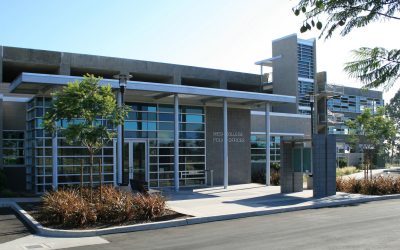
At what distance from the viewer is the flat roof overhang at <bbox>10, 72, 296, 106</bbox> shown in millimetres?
18406

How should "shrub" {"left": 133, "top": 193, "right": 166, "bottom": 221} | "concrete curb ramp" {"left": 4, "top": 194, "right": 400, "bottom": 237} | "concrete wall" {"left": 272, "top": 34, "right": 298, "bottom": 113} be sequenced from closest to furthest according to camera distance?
"concrete curb ramp" {"left": 4, "top": 194, "right": 400, "bottom": 237} → "shrub" {"left": 133, "top": 193, "right": 166, "bottom": 221} → "concrete wall" {"left": 272, "top": 34, "right": 298, "bottom": 113}

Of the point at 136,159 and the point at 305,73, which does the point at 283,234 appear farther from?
the point at 305,73

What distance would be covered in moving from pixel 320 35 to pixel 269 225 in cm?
958

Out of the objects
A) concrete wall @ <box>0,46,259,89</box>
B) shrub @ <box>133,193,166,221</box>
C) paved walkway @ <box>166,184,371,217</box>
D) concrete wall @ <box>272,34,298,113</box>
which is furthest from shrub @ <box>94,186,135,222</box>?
concrete wall @ <box>272,34,298,113</box>

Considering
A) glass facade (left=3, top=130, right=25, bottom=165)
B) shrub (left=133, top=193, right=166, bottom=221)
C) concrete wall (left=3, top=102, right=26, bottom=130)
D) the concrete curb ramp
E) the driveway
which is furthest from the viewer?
concrete wall (left=3, top=102, right=26, bottom=130)

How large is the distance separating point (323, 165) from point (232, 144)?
25.8ft

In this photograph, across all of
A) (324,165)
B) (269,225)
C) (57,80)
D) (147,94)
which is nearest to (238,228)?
(269,225)

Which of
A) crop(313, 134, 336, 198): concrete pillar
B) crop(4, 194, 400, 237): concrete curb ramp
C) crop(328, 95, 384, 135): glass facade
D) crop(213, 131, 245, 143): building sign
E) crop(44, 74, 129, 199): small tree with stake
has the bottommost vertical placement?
crop(4, 194, 400, 237): concrete curb ramp

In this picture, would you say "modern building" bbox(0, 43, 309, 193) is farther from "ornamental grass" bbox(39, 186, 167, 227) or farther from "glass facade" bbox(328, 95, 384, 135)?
"glass facade" bbox(328, 95, 384, 135)

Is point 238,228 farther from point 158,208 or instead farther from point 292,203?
point 292,203

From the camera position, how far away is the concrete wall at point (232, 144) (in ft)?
85.4

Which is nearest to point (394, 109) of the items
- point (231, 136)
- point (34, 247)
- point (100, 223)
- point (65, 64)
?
point (100, 223)

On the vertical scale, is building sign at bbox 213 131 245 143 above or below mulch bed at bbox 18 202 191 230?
above

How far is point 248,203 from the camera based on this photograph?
57.0 ft
